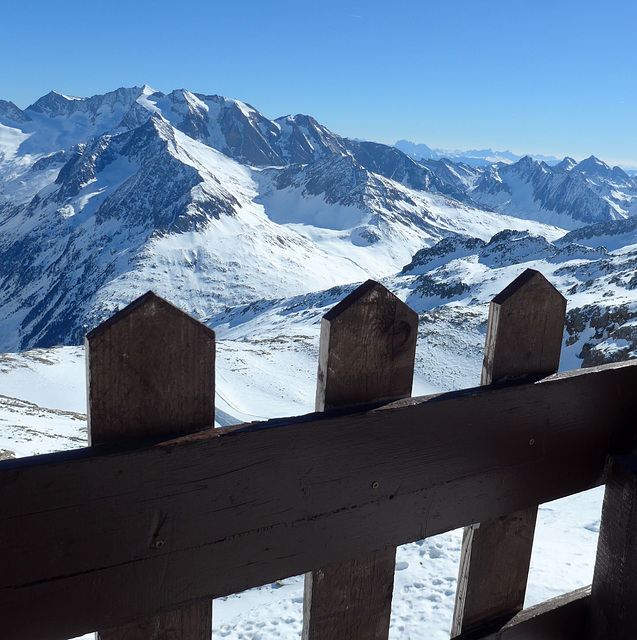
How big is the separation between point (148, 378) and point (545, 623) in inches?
64.6

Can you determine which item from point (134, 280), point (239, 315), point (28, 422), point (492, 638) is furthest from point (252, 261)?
point (492, 638)

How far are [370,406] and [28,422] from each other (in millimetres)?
22465

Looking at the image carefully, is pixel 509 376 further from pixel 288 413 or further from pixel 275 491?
pixel 288 413

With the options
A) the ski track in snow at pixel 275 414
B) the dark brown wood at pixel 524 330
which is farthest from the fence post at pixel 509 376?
the ski track in snow at pixel 275 414

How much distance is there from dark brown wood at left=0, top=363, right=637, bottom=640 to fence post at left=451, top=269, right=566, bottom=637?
0.09 m

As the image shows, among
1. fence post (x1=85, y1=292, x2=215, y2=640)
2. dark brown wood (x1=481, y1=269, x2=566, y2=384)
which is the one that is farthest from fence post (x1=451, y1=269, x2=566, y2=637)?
fence post (x1=85, y1=292, x2=215, y2=640)

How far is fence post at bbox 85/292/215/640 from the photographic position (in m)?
1.21

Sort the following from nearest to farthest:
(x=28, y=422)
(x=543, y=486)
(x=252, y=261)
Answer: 1. (x=543, y=486)
2. (x=28, y=422)
3. (x=252, y=261)

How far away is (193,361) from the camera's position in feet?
4.28

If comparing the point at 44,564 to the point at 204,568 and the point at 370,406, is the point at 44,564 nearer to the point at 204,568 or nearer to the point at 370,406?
the point at 204,568

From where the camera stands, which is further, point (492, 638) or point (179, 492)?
point (492, 638)

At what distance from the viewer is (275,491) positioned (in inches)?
52.7

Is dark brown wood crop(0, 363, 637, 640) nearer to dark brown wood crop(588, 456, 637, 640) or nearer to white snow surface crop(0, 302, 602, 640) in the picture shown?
dark brown wood crop(588, 456, 637, 640)

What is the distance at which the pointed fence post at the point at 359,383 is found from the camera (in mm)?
1463
